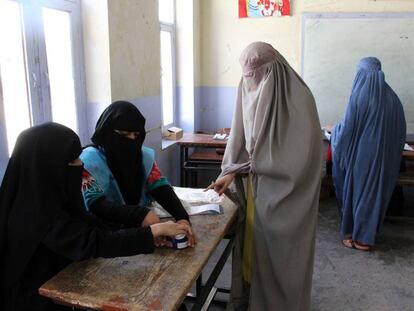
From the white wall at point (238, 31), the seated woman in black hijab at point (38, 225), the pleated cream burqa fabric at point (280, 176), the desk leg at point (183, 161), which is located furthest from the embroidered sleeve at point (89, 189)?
the white wall at point (238, 31)

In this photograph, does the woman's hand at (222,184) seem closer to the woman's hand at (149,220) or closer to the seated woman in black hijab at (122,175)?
the seated woman in black hijab at (122,175)

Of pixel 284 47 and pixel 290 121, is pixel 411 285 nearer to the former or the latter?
pixel 290 121

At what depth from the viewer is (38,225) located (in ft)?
4.09

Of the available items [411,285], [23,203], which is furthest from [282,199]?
[411,285]

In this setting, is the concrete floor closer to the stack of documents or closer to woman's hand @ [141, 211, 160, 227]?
the stack of documents

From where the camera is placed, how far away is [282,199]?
195cm

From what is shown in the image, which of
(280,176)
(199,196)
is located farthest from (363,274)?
(199,196)

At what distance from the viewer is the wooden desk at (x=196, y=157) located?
384cm

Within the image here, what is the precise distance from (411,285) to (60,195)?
2464mm

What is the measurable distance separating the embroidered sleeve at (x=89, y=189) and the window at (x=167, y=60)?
2.67 metres

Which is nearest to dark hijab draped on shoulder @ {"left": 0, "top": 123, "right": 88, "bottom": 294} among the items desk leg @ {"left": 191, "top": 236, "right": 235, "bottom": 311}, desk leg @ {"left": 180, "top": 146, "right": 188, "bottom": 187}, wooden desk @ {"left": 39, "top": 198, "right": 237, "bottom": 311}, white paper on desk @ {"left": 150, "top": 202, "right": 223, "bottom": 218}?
wooden desk @ {"left": 39, "top": 198, "right": 237, "bottom": 311}

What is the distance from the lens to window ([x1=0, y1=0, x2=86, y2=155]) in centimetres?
200

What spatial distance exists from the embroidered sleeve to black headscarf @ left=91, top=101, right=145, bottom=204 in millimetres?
120

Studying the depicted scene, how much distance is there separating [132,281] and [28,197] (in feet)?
1.34
